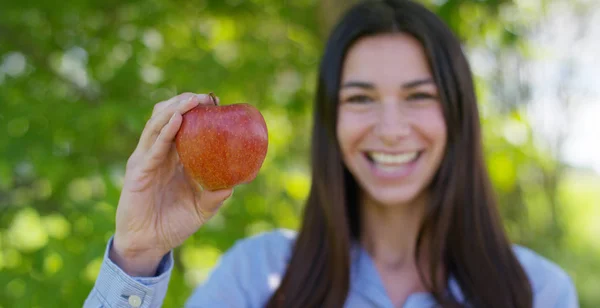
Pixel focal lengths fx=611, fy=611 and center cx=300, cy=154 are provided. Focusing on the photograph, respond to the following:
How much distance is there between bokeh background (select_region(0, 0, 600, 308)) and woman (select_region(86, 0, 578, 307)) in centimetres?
36

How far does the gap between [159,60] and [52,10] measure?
43 centimetres

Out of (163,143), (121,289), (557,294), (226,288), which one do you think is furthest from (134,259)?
(557,294)

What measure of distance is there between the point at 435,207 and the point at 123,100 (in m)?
1.12

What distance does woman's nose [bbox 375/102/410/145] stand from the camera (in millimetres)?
1673

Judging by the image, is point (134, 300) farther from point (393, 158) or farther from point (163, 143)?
point (393, 158)

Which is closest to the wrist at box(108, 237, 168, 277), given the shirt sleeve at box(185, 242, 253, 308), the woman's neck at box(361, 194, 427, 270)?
the shirt sleeve at box(185, 242, 253, 308)

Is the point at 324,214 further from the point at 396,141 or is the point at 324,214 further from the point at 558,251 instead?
the point at 558,251

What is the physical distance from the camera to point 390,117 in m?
1.68

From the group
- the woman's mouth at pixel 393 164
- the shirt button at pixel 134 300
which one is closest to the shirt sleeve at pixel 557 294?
the woman's mouth at pixel 393 164

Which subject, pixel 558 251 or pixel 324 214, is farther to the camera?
pixel 558 251

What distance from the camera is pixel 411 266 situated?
1870 millimetres

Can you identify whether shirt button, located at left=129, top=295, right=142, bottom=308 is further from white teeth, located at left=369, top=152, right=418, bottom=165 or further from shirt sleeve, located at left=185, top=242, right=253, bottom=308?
white teeth, located at left=369, top=152, right=418, bottom=165

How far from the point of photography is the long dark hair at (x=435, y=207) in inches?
68.1

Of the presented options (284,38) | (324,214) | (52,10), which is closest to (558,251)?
(284,38)
